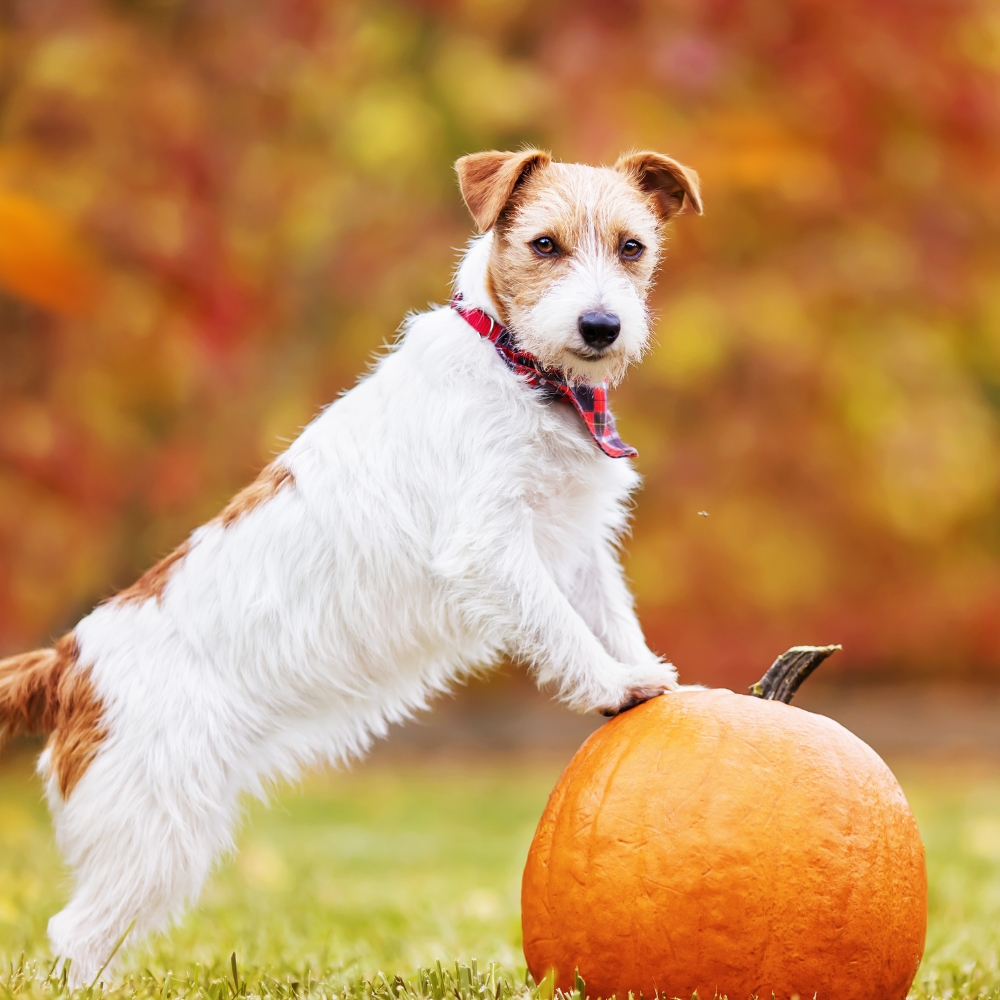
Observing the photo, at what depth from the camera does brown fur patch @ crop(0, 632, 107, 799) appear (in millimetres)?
3639

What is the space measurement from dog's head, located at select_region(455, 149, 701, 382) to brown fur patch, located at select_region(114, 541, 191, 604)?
1.20m

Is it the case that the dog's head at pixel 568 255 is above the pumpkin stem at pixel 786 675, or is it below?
above

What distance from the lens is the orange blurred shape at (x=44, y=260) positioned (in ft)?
23.7

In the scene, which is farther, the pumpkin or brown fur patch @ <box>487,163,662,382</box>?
brown fur patch @ <box>487,163,662,382</box>

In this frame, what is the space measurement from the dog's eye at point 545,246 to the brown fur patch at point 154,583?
53.0 inches

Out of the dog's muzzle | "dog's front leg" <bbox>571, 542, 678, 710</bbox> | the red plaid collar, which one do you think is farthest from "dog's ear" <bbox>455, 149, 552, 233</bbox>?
"dog's front leg" <bbox>571, 542, 678, 710</bbox>

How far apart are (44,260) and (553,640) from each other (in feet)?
16.8

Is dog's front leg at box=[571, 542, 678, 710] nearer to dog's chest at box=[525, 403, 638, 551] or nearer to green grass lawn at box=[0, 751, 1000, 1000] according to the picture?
dog's chest at box=[525, 403, 638, 551]

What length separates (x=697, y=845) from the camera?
10.2ft

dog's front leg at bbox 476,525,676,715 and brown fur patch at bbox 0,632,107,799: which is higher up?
dog's front leg at bbox 476,525,676,715

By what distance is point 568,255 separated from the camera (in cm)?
359

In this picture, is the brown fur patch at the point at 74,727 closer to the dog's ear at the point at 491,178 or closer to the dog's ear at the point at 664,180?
the dog's ear at the point at 491,178

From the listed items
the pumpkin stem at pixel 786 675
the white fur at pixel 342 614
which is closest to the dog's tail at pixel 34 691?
the white fur at pixel 342 614

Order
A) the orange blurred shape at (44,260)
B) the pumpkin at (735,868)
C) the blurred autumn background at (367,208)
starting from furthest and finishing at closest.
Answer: the blurred autumn background at (367,208) < the orange blurred shape at (44,260) < the pumpkin at (735,868)
